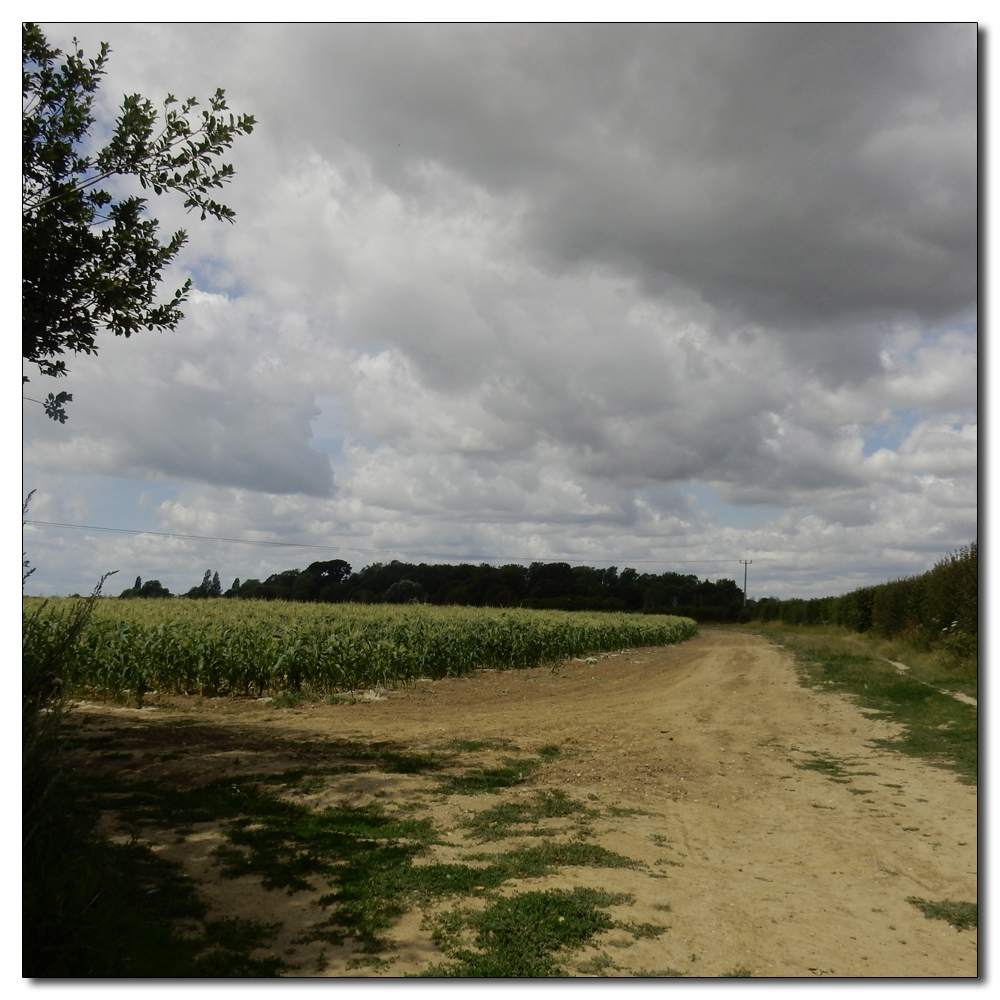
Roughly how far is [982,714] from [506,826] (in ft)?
13.6

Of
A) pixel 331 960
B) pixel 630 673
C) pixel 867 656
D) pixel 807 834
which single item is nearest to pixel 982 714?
pixel 807 834

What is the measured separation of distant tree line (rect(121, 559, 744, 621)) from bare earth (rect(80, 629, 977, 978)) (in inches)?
138

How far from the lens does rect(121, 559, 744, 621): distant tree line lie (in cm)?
3384

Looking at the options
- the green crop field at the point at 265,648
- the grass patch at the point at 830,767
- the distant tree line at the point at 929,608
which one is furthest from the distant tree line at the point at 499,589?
the distant tree line at the point at 929,608

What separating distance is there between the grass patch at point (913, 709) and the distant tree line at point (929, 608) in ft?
4.95

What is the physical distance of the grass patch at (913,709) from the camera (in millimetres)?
10406

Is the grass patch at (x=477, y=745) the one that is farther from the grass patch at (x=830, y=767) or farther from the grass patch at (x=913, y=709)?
the grass patch at (x=913, y=709)

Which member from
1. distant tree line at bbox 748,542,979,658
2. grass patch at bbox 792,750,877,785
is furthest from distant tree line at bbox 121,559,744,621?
distant tree line at bbox 748,542,979,658

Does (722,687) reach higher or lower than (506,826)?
lower

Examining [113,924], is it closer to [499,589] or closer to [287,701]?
[287,701]

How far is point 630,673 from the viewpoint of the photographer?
78.5 feet

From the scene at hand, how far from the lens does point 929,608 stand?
79.6 ft

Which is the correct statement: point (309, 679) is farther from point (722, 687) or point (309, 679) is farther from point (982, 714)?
point (982, 714)

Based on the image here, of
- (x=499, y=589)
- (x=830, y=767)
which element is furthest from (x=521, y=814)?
(x=499, y=589)
